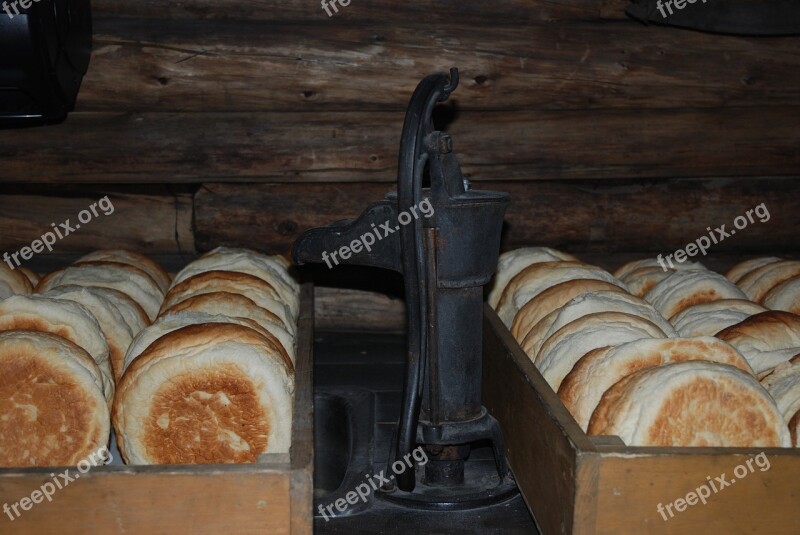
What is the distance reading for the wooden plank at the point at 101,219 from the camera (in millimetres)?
3986

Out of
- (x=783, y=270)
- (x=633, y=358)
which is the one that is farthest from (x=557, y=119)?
(x=633, y=358)

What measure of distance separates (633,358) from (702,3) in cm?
219

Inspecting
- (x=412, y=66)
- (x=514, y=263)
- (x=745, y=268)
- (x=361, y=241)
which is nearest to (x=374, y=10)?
(x=412, y=66)

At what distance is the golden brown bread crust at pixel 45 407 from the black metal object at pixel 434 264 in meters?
0.70

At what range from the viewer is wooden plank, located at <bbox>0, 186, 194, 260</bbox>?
157 inches

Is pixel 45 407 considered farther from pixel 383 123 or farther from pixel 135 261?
pixel 383 123

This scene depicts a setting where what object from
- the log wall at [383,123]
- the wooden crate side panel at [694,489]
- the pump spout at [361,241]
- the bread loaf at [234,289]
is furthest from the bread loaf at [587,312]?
the log wall at [383,123]

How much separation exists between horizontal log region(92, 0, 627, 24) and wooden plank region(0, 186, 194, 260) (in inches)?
31.5

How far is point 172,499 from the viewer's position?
1985mm

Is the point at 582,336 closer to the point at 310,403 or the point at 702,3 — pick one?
the point at 310,403

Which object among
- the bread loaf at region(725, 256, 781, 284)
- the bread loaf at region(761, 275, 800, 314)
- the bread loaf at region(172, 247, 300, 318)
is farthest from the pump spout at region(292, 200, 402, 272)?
the bread loaf at region(725, 256, 781, 284)

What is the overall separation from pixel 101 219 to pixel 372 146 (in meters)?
1.29

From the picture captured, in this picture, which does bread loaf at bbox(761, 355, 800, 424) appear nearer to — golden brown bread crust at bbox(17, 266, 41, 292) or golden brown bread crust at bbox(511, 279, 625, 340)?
golden brown bread crust at bbox(511, 279, 625, 340)

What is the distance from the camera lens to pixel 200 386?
7.73ft
